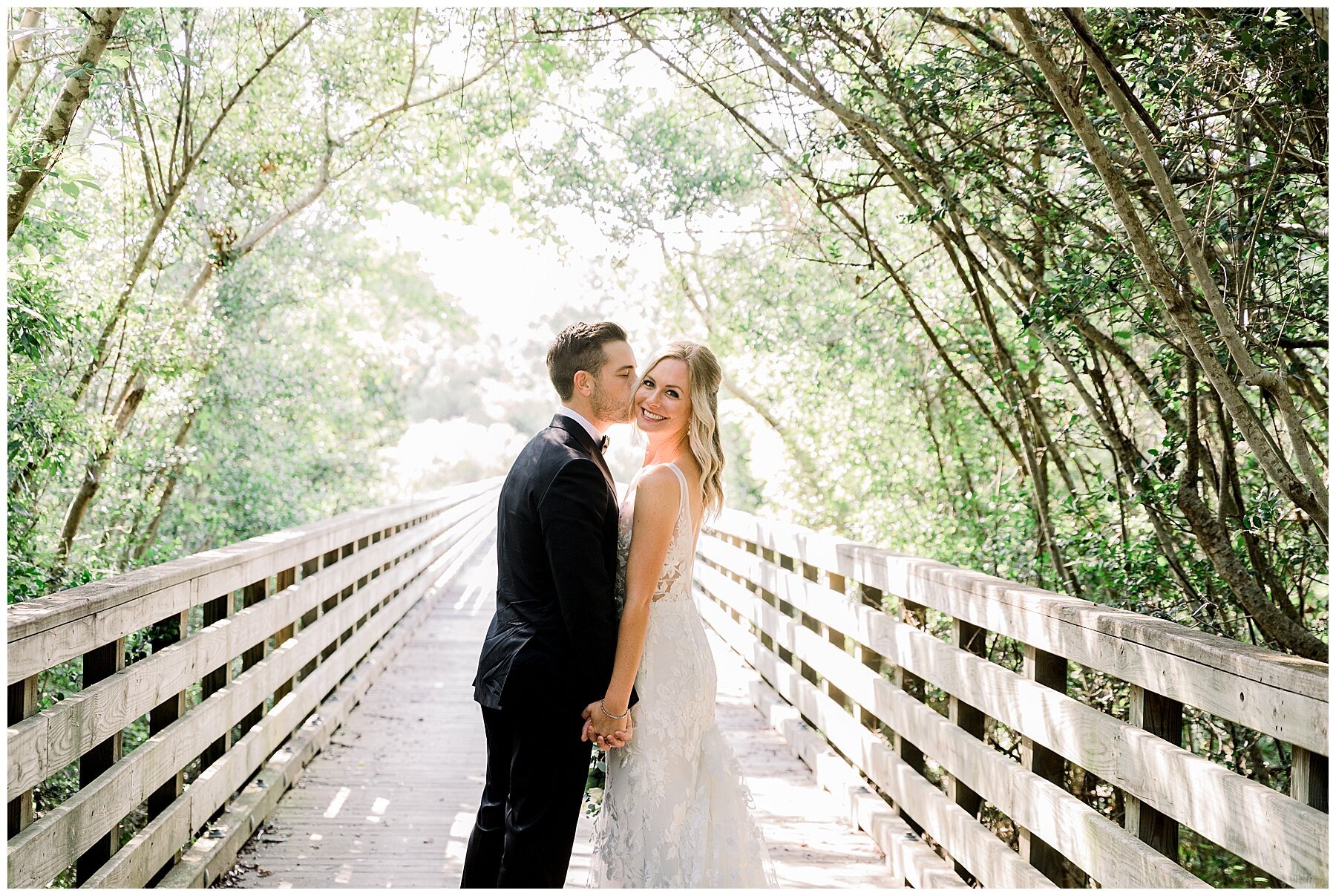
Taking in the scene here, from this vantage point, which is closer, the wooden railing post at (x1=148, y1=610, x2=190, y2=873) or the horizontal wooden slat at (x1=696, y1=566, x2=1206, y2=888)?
the horizontal wooden slat at (x1=696, y1=566, x2=1206, y2=888)

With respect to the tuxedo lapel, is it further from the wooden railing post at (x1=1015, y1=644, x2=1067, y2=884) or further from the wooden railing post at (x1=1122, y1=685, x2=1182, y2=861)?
the wooden railing post at (x1=1122, y1=685, x2=1182, y2=861)

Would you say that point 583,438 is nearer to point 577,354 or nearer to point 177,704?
point 577,354

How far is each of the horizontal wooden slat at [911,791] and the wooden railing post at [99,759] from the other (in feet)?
7.60

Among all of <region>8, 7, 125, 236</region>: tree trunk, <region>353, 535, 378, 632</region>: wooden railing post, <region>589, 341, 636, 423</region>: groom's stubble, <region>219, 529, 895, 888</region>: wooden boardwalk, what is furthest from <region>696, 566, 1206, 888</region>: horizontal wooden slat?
<region>8, 7, 125, 236</region>: tree trunk

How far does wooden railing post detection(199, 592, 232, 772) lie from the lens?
11.6ft

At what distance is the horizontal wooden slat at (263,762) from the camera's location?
9.47 feet

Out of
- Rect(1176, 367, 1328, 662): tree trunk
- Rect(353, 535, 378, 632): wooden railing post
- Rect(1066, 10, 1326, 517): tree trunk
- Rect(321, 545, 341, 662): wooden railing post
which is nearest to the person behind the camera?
Rect(1066, 10, 1326, 517): tree trunk

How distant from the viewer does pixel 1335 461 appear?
2166mm

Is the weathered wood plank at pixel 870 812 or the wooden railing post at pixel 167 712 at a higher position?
the wooden railing post at pixel 167 712

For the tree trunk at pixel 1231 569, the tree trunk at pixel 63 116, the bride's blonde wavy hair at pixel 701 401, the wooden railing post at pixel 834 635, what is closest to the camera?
the bride's blonde wavy hair at pixel 701 401

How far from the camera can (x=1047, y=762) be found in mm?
2820

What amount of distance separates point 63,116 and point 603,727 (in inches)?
124

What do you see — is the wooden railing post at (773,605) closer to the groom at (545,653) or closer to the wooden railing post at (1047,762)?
the wooden railing post at (1047,762)

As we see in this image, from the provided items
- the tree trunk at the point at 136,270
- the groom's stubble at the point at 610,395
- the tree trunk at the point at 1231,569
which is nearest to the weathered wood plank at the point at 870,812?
the tree trunk at the point at 1231,569
